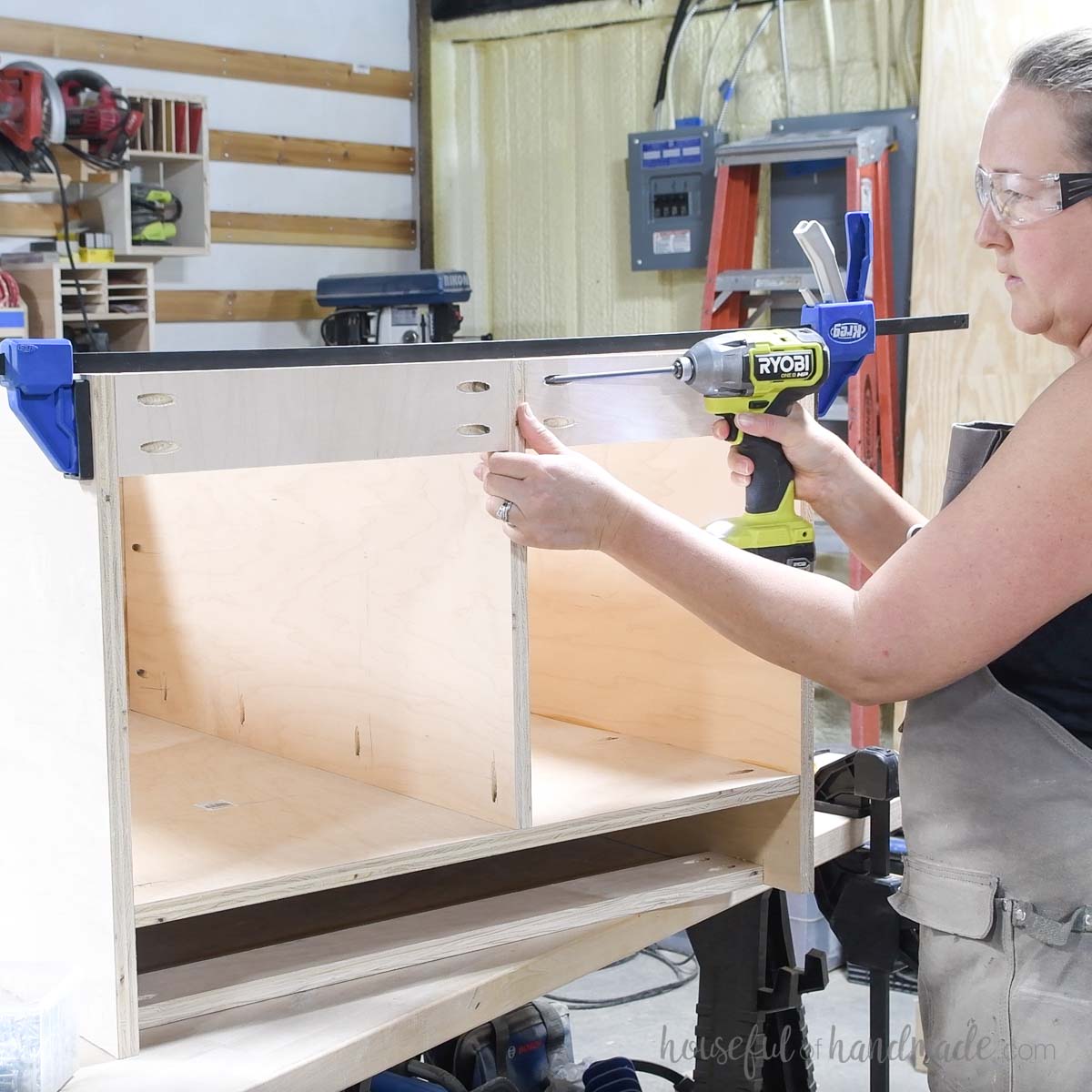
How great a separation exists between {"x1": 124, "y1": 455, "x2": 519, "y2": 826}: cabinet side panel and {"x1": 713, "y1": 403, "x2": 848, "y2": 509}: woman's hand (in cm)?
30

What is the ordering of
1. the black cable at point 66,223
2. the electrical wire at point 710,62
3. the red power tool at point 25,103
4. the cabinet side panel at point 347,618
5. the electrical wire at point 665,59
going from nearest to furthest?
the cabinet side panel at point 347,618, the red power tool at point 25,103, the black cable at point 66,223, the electrical wire at point 710,62, the electrical wire at point 665,59

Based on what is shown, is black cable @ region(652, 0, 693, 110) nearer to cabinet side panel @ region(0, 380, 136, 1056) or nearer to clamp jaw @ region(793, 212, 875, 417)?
clamp jaw @ region(793, 212, 875, 417)

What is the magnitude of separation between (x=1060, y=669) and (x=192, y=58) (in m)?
3.99

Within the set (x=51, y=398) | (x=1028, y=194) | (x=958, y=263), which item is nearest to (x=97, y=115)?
(x=958, y=263)

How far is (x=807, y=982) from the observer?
1.62 meters

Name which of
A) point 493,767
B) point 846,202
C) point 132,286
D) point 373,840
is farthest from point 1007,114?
point 132,286

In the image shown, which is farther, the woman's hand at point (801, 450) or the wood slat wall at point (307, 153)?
the wood slat wall at point (307, 153)

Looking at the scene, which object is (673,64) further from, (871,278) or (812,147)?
(871,278)

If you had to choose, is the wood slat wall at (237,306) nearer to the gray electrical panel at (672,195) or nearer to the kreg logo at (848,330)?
the gray electrical panel at (672,195)

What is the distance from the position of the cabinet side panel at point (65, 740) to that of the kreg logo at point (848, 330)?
74 cm

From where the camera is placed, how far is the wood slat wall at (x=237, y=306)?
4406 millimetres

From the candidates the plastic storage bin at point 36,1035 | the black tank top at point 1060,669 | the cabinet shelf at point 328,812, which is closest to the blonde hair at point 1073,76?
the black tank top at point 1060,669

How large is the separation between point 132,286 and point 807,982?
3077 mm

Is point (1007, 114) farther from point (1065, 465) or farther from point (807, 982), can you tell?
point (807, 982)
